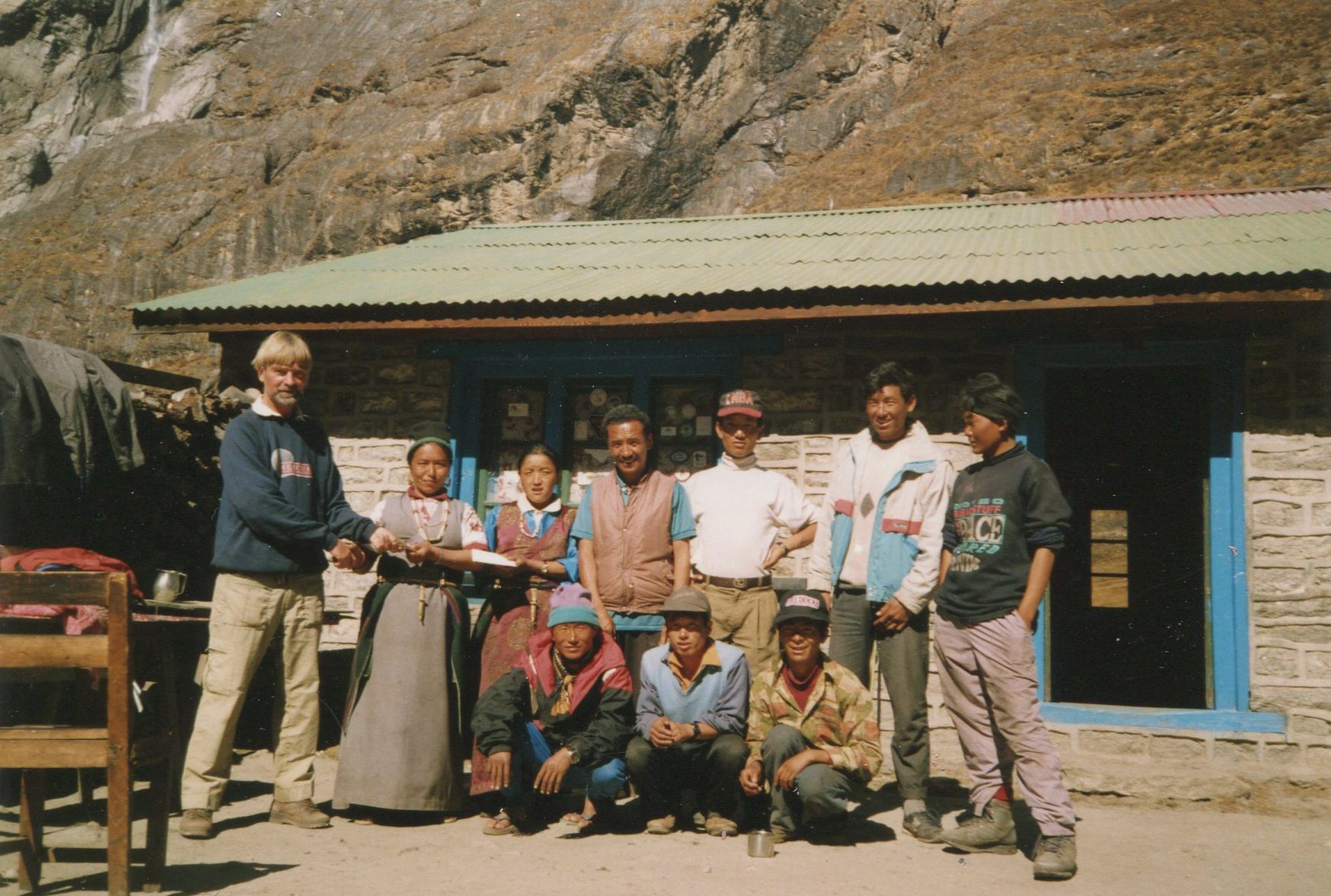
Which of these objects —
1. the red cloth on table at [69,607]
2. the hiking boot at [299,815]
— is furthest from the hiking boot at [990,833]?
the red cloth on table at [69,607]

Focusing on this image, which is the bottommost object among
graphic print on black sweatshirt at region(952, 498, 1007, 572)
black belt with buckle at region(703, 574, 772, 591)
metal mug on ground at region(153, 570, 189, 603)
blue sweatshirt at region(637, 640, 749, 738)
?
blue sweatshirt at region(637, 640, 749, 738)

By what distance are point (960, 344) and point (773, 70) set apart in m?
29.1

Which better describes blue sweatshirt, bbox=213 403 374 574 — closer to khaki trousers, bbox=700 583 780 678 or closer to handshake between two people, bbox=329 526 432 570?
handshake between two people, bbox=329 526 432 570

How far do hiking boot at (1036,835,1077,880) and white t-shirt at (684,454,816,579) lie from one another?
65.7 inches

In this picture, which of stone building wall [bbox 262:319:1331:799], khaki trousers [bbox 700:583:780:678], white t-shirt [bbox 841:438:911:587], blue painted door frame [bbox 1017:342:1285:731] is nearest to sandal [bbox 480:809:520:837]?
khaki trousers [bbox 700:583:780:678]

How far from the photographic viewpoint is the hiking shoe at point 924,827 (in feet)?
14.5

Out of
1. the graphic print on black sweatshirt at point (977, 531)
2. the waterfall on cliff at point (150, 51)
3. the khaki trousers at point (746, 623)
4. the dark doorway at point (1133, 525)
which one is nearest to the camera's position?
the graphic print on black sweatshirt at point (977, 531)

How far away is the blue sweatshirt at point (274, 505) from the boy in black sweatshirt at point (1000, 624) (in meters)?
2.48

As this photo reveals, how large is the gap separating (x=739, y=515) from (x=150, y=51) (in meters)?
44.7

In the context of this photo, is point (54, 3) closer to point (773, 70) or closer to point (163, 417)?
point (773, 70)

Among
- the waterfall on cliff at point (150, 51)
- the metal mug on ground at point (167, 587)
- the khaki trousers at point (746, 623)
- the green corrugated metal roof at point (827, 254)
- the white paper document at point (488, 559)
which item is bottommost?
the khaki trousers at point (746, 623)

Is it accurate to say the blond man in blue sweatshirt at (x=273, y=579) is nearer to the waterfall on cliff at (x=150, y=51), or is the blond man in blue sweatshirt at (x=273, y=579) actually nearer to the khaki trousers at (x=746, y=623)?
the khaki trousers at (x=746, y=623)

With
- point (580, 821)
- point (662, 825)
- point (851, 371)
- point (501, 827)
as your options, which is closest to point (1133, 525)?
point (851, 371)

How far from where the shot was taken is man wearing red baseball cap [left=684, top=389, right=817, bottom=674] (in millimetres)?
4977
